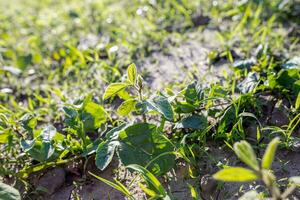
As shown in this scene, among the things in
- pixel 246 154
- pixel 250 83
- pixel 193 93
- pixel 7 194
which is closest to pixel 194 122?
pixel 193 93

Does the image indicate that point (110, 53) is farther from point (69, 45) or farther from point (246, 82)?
point (246, 82)

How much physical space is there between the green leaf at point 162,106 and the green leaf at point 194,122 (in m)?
0.13

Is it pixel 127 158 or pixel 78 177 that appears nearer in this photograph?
pixel 127 158

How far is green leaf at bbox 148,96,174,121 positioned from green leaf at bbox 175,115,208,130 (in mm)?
133

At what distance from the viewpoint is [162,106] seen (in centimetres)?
157

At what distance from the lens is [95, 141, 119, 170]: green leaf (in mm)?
1489

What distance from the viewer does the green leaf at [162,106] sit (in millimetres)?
1547

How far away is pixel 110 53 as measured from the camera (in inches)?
101

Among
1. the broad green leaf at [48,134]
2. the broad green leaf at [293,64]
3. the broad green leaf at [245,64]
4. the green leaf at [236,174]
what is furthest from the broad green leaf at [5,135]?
the broad green leaf at [293,64]

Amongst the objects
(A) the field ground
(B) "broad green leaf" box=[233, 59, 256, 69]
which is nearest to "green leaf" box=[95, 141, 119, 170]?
(A) the field ground

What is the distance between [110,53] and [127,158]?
3.87 feet

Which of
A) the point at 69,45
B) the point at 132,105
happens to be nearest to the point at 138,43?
the point at 69,45

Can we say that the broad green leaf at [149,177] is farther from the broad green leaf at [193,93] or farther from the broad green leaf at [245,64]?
the broad green leaf at [245,64]

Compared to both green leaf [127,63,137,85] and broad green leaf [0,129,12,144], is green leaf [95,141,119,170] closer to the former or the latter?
green leaf [127,63,137,85]
